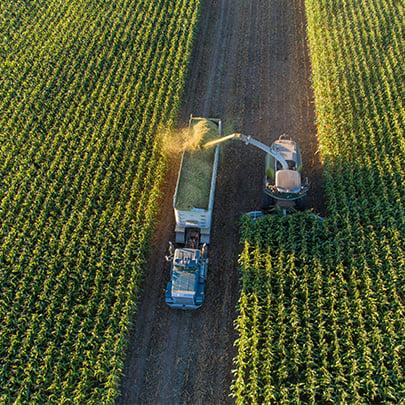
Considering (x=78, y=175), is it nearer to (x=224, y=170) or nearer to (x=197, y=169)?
(x=197, y=169)

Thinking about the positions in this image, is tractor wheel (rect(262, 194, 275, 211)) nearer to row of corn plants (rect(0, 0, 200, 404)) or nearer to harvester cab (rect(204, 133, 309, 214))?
harvester cab (rect(204, 133, 309, 214))

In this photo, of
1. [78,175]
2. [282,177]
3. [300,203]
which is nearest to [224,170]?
[282,177]

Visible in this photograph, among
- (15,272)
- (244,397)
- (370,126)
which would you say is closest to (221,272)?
(244,397)

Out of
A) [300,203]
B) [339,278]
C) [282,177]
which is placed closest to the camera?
[339,278]

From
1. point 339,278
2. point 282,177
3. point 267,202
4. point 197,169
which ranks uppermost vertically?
point 282,177

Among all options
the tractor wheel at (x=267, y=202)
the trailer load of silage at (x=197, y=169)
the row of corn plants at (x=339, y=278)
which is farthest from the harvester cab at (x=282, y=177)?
the row of corn plants at (x=339, y=278)

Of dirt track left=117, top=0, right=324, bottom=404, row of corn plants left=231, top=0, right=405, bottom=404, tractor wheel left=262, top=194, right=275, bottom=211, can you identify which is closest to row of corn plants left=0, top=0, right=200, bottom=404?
dirt track left=117, top=0, right=324, bottom=404
